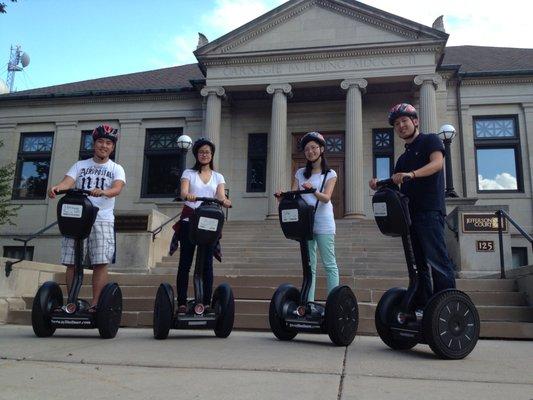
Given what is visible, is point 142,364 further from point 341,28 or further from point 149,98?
point 149,98

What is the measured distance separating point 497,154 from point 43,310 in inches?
770

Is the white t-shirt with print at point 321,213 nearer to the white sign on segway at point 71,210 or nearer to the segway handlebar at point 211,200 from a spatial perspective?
the segway handlebar at point 211,200

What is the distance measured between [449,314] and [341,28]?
17966mm

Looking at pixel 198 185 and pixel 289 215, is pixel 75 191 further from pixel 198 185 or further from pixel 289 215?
pixel 289 215

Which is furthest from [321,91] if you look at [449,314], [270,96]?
[449,314]

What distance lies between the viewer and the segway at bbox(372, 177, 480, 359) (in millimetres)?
3891

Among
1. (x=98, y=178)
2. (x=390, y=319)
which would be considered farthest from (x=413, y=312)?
(x=98, y=178)

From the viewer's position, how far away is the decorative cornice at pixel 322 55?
18.6 m

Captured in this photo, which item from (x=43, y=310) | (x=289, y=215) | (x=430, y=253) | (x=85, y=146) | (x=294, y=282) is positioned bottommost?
(x=43, y=310)

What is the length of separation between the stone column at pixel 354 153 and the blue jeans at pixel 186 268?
12840mm

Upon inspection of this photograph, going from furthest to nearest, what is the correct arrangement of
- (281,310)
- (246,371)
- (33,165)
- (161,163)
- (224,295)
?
(33,165) → (161,163) → (224,295) → (281,310) → (246,371)

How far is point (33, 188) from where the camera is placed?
23.4 meters

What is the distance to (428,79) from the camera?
1830cm

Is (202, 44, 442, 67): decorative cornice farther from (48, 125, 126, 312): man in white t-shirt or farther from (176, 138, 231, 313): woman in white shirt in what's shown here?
(48, 125, 126, 312): man in white t-shirt
